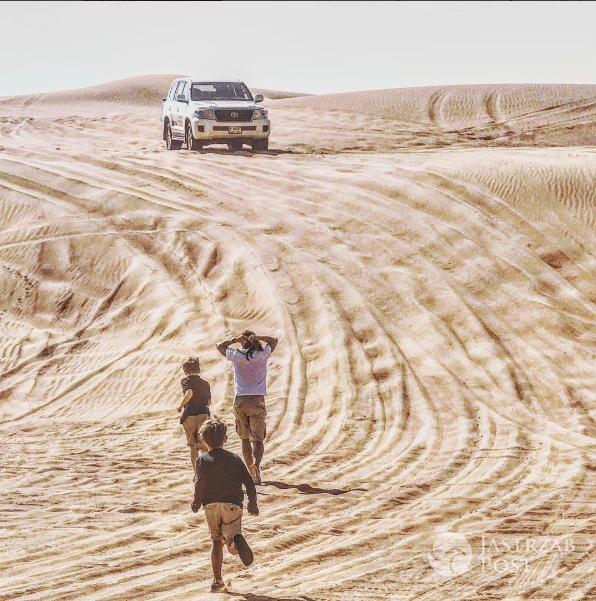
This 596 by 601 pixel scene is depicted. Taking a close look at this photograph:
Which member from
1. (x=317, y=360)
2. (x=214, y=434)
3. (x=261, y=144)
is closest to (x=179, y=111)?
(x=261, y=144)

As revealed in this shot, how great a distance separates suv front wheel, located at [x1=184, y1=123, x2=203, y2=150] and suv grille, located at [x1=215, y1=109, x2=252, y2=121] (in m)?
0.89

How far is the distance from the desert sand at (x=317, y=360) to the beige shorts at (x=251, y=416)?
77cm

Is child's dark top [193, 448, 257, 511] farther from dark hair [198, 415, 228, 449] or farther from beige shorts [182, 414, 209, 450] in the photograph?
beige shorts [182, 414, 209, 450]

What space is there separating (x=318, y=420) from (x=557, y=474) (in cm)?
344

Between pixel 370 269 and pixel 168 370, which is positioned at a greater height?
pixel 370 269

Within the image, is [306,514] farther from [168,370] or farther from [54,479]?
[168,370]

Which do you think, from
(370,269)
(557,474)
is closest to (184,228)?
(370,269)

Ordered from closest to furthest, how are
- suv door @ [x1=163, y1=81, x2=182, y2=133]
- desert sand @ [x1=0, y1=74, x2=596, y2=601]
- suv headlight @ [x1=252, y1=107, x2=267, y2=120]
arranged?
→ desert sand @ [x1=0, y1=74, x2=596, y2=601] → suv headlight @ [x1=252, y1=107, x2=267, y2=120] → suv door @ [x1=163, y1=81, x2=182, y2=133]

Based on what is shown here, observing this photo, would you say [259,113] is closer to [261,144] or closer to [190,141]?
[261,144]

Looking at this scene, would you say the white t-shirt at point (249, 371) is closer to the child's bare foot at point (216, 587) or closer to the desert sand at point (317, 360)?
the desert sand at point (317, 360)

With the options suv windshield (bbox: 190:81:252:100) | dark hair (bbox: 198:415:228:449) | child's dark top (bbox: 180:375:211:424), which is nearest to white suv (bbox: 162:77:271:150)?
suv windshield (bbox: 190:81:252:100)

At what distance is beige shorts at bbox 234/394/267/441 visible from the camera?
9977mm

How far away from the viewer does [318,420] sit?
13.6 m

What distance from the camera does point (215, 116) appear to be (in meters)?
23.6
